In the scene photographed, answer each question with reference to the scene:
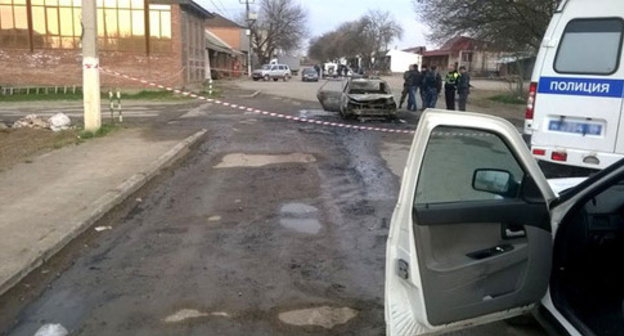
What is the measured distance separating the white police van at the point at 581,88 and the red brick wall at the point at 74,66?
92.1ft

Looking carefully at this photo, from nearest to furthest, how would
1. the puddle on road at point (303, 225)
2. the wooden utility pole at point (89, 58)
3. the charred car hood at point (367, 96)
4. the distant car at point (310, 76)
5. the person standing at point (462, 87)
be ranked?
the puddle on road at point (303, 225) → the wooden utility pole at point (89, 58) → the charred car hood at point (367, 96) → the person standing at point (462, 87) → the distant car at point (310, 76)

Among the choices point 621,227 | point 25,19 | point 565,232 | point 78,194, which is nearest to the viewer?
point 565,232

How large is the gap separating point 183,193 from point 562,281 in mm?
6153

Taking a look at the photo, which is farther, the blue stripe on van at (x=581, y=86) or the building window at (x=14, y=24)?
the building window at (x=14, y=24)

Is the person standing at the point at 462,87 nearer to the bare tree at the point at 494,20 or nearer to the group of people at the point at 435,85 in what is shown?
the group of people at the point at 435,85

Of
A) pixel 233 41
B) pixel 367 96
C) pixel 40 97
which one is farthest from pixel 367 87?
pixel 233 41

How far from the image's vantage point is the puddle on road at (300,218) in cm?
656

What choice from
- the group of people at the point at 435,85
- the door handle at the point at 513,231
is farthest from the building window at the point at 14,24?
the door handle at the point at 513,231

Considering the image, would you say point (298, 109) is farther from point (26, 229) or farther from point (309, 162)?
point (26, 229)

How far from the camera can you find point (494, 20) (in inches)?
931

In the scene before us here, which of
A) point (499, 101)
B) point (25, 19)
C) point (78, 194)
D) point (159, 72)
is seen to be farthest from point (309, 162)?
point (25, 19)

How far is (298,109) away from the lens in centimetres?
2306

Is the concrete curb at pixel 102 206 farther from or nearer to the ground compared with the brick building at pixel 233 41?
nearer to the ground

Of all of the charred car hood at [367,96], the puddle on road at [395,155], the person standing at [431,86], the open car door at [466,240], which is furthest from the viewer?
the person standing at [431,86]
